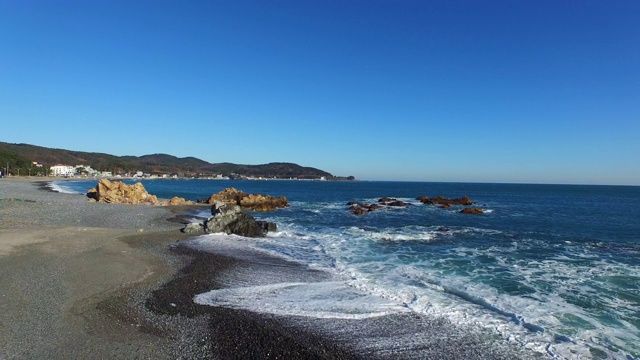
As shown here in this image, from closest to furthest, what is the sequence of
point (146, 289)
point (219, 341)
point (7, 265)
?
1. point (219, 341)
2. point (146, 289)
3. point (7, 265)

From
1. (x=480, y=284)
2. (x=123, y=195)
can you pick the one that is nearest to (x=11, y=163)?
(x=123, y=195)

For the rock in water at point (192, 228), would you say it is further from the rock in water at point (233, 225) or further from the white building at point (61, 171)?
the white building at point (61, 171)

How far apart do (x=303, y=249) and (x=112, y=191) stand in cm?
3280

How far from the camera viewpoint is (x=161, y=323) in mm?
7973

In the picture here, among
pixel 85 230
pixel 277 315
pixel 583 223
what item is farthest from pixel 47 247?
pixel 583 223

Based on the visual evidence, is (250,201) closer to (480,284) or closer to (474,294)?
(480,284)

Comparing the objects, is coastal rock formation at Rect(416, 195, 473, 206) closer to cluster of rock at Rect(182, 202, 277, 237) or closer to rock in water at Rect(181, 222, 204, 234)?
cluster of rock at Rect(182, 202, 277, 237)

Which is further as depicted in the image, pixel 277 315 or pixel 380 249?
pixel 380 249

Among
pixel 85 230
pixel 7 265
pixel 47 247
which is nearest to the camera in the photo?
pixel 7 265

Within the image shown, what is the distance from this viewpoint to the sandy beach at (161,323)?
681 centimetres

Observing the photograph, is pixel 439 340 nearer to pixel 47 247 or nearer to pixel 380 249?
pixel 380 249

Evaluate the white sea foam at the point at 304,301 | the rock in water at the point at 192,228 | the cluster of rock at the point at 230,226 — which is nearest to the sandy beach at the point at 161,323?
the white sea foam at the point at 304,301

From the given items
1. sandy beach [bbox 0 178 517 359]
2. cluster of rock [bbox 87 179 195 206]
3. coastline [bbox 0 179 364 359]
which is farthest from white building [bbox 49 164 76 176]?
sandy beach [bbox 0 178 517 359]

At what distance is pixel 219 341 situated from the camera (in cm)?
720
